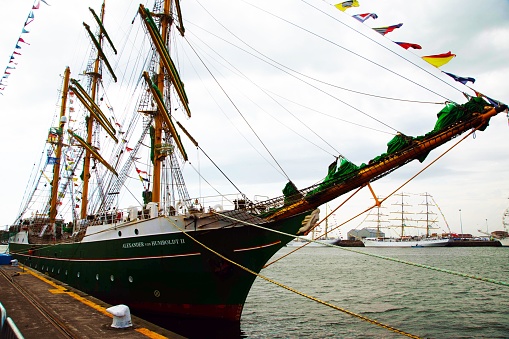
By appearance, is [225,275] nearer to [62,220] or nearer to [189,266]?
[189,266]

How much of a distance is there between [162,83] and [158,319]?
40.2 feet

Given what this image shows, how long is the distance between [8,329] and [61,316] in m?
5.98

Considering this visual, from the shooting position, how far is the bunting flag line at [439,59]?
35.8ft

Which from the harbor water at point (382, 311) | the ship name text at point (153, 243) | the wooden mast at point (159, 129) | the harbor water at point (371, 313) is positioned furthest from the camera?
the wooden mast at point (159, 129)

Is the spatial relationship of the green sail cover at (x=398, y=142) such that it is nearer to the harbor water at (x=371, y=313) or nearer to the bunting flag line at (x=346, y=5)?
the harbor water at (x=371, y=313)

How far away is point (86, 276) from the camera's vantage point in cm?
1977

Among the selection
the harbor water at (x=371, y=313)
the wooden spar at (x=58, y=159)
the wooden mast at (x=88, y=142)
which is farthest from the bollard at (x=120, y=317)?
the wooden spar at (x=58, y=159)

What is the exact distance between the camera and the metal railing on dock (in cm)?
455

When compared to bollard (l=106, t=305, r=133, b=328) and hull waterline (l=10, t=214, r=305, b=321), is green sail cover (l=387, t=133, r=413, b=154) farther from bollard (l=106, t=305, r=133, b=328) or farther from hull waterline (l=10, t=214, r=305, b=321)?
bollard (l=106, t=305, r=133, b=328)

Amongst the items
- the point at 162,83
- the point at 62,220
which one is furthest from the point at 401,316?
the point at 62,220

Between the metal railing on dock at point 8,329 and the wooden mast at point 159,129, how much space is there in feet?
43.0

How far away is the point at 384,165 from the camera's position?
522 inches

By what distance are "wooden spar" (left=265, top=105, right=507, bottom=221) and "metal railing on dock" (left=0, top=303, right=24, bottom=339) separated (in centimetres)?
1043

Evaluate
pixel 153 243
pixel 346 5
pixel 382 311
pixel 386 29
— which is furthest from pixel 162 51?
pixel 382 311
